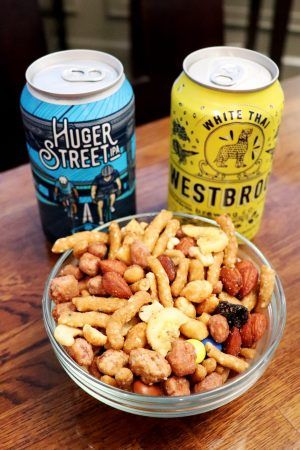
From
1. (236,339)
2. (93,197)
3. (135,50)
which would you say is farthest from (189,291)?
(135,50)

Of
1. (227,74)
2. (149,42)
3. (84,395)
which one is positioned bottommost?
(84,395)

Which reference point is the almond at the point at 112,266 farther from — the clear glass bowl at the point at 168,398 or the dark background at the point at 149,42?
the dark background at the point at 149,42

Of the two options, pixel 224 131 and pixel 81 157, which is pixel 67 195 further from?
pixel 224 131

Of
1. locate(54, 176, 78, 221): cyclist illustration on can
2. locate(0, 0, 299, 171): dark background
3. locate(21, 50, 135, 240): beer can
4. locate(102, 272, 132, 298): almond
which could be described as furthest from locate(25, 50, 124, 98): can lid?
locate(0, 0, 299, 171): dark background

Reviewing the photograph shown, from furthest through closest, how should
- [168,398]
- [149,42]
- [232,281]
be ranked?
1. [149,42]
2. [232,281]
3. [168,398]

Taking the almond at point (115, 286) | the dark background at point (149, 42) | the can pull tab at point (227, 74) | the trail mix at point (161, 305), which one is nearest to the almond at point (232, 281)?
the trail mix at point (161, 305)

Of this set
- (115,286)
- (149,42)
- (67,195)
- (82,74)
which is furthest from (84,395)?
(149,42)
